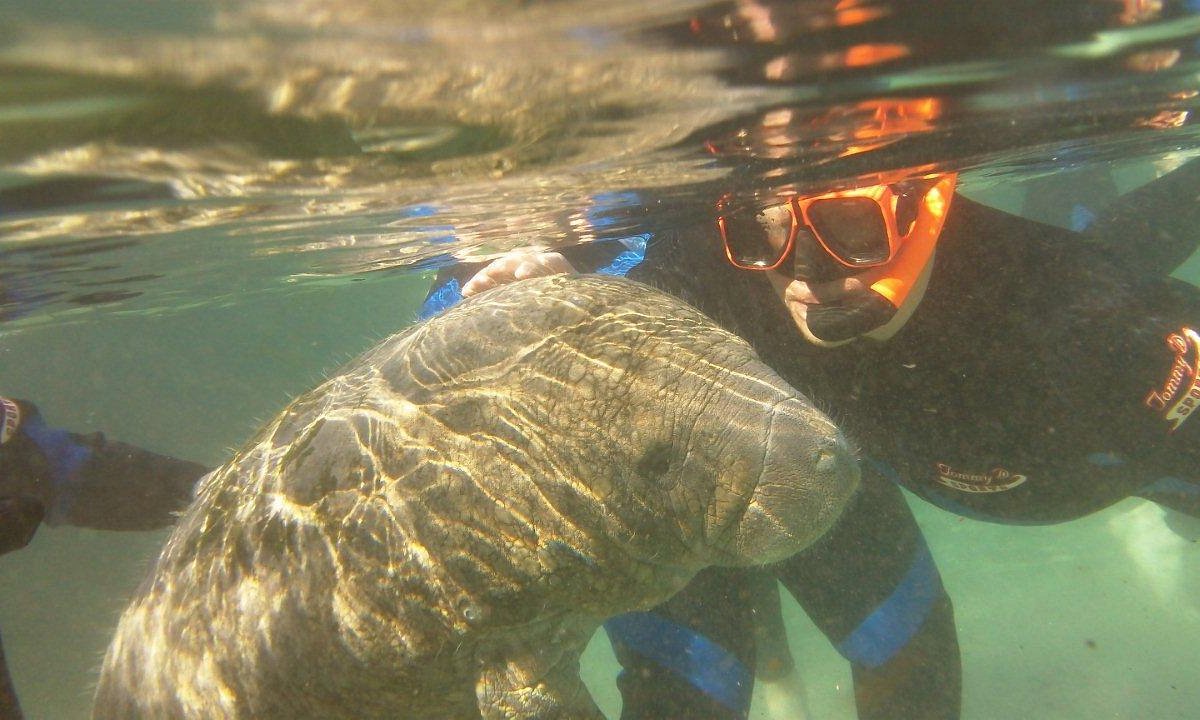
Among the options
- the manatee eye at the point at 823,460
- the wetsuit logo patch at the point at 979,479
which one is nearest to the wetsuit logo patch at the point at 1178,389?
the wetsuit logo patch at the point at 979,479

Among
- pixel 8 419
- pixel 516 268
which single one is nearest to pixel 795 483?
pixel 516 268

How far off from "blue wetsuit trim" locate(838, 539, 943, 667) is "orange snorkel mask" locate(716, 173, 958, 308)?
2.46 m

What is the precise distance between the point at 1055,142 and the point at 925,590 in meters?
4.79

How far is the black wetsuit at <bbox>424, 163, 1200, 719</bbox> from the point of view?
3850mm

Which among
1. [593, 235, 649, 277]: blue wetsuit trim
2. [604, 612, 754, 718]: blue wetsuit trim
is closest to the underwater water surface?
[593, 235, 649, 277]: blue wetsuit trim

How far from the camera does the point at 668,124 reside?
430 cm

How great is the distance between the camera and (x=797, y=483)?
89.5 inches

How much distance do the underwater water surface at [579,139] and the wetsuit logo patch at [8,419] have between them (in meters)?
1.35

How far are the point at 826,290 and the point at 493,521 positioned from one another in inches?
97.5

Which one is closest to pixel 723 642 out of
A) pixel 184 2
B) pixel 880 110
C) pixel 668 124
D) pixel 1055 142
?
pixel 668 124

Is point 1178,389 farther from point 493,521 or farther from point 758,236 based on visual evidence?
point 493,521

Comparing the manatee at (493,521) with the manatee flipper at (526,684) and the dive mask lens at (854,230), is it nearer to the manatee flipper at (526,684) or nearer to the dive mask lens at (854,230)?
the manatee flipper at (526,684)

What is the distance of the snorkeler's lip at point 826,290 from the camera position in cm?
379

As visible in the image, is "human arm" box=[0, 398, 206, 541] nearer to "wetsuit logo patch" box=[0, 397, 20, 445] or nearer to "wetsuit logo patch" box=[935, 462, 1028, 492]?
"wetsuit logo patch" box=[0, 397, 20, 445]
